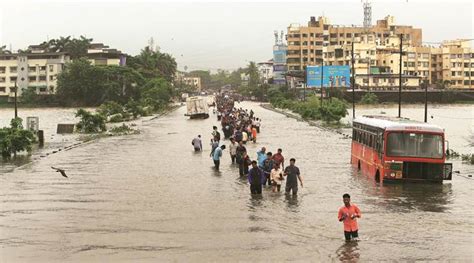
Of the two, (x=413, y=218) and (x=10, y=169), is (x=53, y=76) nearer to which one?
(x=10, y=169)

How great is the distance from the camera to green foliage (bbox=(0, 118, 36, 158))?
3469 centimetres

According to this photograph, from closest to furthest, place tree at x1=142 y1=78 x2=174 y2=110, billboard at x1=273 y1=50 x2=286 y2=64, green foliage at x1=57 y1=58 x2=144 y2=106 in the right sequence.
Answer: tree at x1=142 y1=78 x2=174 y2=110 → green foliage at x1=57 y1=58 x2=144 y2=106 → billboard at x1=273 y1=50 x2=286 y2=64

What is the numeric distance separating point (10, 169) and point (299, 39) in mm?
141783

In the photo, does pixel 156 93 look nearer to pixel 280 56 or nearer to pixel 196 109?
pixel 196 109

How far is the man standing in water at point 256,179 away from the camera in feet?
67.8

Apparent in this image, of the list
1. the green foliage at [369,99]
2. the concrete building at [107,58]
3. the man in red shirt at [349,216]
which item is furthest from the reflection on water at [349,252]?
the concrete building at [107,58]

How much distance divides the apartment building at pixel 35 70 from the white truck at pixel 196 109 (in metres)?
65.9

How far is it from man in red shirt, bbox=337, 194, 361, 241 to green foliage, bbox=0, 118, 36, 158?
78.5ft

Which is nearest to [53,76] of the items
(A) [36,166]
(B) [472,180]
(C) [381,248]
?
(A) [36,166]

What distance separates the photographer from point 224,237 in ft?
50.5

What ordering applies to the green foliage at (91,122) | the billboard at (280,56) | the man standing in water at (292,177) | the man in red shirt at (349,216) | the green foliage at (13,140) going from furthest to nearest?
1. the billboard at (280,56)
2. the green foliage at (91,122)
3. the green foliage at (13,140)
4. the man standing in water at (292,177)
5. the man in red shirt at (349,216)

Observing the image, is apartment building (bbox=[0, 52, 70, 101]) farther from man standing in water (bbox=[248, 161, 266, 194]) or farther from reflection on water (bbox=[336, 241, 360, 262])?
reflection on water (bbox=[336, 241, 360, 262])

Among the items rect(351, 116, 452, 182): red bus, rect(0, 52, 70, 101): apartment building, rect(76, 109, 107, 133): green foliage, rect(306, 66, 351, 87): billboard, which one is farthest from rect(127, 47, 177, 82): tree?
rect(351, 116, 452, 182): red bus

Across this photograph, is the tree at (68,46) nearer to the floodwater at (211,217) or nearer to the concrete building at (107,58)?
the concrete building at (107,58)
